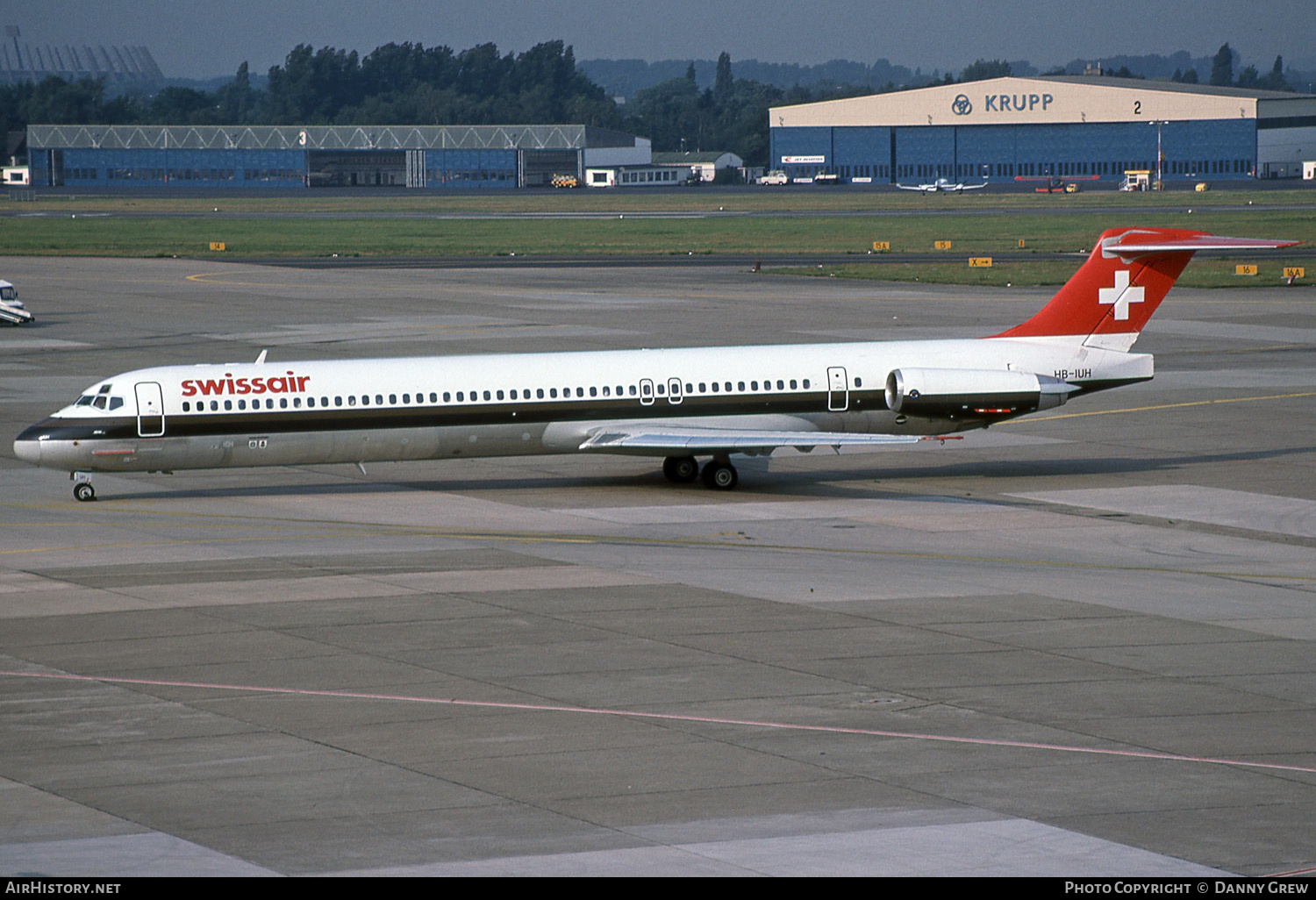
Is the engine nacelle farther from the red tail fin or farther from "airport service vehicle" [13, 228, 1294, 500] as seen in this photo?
the red tail fin

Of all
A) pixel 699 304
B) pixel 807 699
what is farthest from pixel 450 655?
pixel 699 304

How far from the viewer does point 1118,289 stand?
4056cm

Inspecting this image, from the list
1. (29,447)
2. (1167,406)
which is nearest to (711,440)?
(29,447)

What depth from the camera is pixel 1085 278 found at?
40.5 m

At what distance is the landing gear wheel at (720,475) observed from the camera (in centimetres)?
3884

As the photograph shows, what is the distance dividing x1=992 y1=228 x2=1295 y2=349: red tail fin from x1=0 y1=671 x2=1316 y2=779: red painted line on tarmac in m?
21.3

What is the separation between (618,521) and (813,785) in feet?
56.0

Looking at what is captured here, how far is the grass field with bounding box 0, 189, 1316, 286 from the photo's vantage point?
11481cm

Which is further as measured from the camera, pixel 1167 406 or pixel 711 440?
pixel 1167 406

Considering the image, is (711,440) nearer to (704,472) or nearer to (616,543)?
(704,472)

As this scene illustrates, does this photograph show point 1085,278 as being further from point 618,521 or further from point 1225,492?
point 618,521

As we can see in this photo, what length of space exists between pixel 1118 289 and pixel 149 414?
877 inches

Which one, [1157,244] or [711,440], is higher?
[1157,244]
